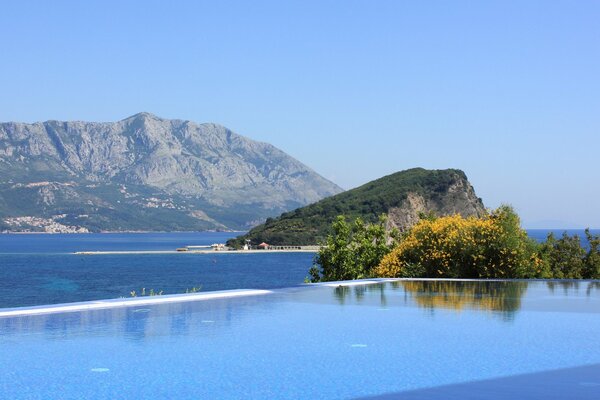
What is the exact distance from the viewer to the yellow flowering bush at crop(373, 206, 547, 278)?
757 inches

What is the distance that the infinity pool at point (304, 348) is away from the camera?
6961mm

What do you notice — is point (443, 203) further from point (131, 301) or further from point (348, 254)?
point (131, 301)

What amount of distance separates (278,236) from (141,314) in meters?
140

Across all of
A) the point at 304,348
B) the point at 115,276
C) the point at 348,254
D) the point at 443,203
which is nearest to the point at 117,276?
the point at 115,276

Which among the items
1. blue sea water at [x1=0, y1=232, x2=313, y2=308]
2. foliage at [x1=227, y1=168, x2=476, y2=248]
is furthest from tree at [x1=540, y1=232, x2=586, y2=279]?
foliage at [x1=227, y1=168, x2=476, y2=248]

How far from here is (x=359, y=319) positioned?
1183 cm

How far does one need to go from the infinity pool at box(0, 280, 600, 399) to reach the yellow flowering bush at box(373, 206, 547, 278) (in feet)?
14.3

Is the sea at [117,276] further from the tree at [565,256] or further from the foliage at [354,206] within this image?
the foliage at [354,206]

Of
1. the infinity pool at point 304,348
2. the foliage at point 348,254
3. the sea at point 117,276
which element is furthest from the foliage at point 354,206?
the infinity pool at point 304,348

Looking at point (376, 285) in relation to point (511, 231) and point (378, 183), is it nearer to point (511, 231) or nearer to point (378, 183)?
point (511, 231)

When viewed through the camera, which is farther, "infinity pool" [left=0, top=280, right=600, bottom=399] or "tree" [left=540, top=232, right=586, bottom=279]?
"tree" [left=540, top=232, right=586, bottom=279]

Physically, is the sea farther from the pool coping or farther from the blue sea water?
the pool coping

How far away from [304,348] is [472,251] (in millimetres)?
10980

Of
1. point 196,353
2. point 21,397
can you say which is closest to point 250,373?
point 196,353
